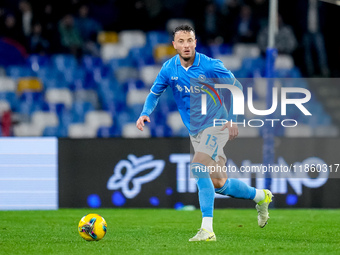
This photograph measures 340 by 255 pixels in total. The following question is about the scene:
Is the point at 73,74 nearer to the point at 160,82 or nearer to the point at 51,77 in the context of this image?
the point at 51,77

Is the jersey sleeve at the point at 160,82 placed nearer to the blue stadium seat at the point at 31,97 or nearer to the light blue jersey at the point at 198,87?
the light blue jersey at the point at 198,87

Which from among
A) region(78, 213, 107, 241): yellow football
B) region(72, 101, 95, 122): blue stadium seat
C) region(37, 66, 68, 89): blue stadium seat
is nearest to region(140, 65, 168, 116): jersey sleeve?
region(78, 213, 107, 241): yellow football

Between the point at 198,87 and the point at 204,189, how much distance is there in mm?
969

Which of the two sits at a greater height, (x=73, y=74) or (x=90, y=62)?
(x=90, y=62)

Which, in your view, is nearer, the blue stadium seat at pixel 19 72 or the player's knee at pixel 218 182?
the player's knee at pixel 218 182

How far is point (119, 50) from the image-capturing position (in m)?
15.9

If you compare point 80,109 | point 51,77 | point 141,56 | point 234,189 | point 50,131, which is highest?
point 141,56

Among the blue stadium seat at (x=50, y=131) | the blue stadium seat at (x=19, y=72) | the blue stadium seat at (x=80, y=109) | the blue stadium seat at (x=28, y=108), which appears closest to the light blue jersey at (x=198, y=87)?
the blue stadium seat at (x=50, y=131)

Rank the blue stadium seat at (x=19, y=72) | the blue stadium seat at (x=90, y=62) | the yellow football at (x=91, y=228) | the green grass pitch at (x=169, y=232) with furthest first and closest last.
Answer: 1. the blue stadium seat at (x=90, y=62)
2. the blue stadium seat at (x=19, y=72)
3. the yellow football at (x=91, y=228)
4. the green grass pitch at (x=169, y=232)

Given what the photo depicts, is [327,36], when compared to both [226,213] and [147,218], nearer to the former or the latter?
[226,213]

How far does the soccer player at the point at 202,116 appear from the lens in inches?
273

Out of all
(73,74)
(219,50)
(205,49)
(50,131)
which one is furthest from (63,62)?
(219,50)

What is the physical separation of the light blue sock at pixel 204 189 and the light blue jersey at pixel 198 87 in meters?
0.42

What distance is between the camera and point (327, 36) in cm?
1677
